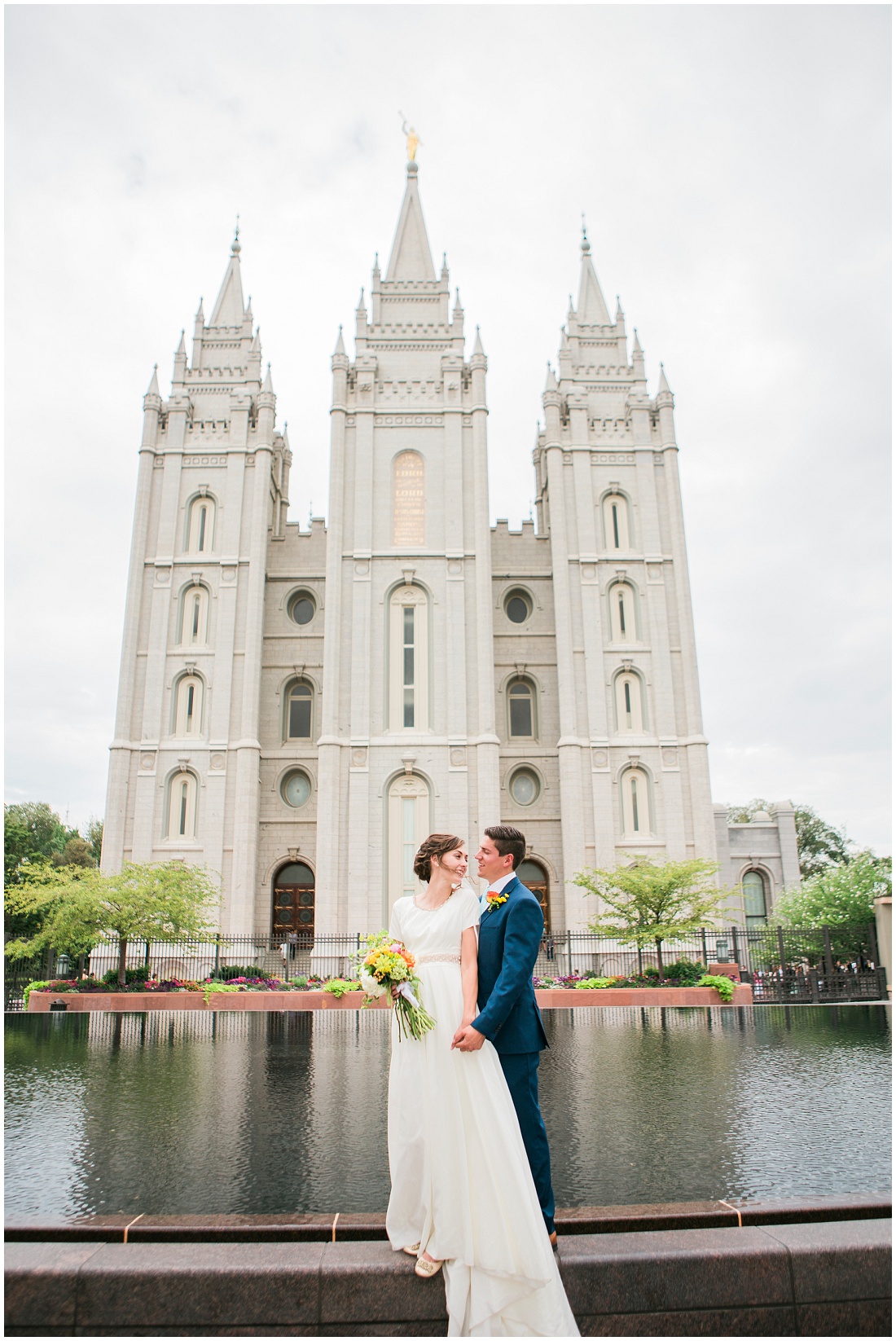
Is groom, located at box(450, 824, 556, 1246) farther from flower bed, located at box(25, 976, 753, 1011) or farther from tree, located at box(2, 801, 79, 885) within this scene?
tree, located at box(2, 801, 79, 885)

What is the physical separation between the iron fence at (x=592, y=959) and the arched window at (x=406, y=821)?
2.70 metres

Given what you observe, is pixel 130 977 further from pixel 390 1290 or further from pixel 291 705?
pixel 390 1290

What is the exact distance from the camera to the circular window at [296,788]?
31.6m

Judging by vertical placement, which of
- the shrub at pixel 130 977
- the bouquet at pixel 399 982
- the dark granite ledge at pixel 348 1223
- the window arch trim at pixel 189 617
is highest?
the window arch trim at pixel 189 617

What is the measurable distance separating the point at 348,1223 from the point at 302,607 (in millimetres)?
30588

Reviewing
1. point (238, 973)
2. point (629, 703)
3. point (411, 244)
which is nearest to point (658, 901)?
point (629, 703)

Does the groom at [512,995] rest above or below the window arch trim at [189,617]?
below

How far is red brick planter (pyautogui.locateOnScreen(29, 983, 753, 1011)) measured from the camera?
1864cm

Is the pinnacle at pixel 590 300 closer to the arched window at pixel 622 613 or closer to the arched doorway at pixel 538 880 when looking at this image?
the arched window at pixel 622 613

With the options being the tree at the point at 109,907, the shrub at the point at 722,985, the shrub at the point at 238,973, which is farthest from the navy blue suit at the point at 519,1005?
the shrub at the point at 238,973

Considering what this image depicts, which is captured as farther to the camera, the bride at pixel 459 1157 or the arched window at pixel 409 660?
the arched window at pixel 409 660

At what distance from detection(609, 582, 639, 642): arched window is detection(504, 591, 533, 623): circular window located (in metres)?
3.46

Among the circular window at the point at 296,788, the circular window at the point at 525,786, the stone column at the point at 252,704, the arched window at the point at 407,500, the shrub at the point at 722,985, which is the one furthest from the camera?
the arched window at the point at 407,500

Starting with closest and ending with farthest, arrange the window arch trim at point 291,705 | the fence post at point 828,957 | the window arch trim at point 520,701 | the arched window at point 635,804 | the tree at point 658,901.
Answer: the fence post at point 828,957, the tree at point 658,901, the arched window at point 635,804, the window arch trim at point 291,705, the window arch trim at point 520,701
